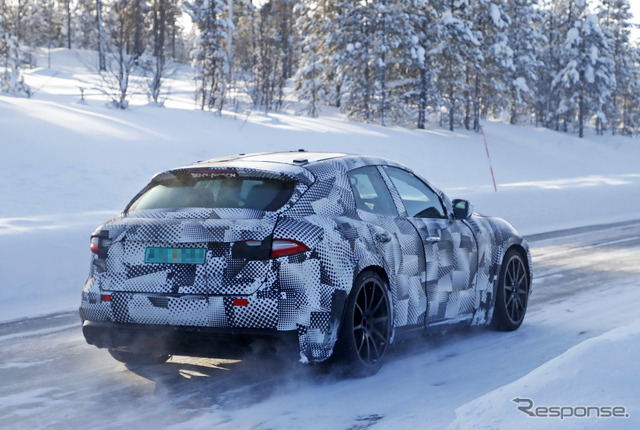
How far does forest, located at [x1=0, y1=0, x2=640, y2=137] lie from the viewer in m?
42.3

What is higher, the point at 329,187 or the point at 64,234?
the point at 329,187

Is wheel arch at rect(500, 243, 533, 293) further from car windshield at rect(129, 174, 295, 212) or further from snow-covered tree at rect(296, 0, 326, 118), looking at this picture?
snow-covered tree at rect(296, 0, 326, 118)

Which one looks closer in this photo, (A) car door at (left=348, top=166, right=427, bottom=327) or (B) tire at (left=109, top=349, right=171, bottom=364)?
(A) car door at (left=348, top=166, right=427, bottom=327)

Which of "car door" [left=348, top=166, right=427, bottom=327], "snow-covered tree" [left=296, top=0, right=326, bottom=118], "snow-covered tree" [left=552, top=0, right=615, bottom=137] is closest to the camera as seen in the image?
"car door" [left=348, top=166, right=427, bottom=327]

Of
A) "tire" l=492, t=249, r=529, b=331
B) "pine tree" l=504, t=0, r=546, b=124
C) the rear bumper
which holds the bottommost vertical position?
"tire" l=492, t=249, r=529, b=331

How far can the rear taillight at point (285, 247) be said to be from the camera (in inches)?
208

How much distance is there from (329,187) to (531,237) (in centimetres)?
1107

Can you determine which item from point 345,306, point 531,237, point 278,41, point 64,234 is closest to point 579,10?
point 278,41

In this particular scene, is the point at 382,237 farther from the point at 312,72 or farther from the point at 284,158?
the point at 312,72

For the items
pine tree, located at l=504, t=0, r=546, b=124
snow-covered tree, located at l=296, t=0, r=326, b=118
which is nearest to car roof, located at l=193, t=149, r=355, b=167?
snow-covered tree, located at l=296, t=0, r=326, b=118

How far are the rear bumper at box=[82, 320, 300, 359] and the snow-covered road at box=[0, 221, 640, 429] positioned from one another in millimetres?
135

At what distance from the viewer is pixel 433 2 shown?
4691 cm

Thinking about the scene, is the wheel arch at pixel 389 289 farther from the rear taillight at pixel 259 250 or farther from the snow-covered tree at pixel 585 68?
the snow-covered tree at pixel 585 68

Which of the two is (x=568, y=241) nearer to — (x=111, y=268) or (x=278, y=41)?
(x=111, y=268)
